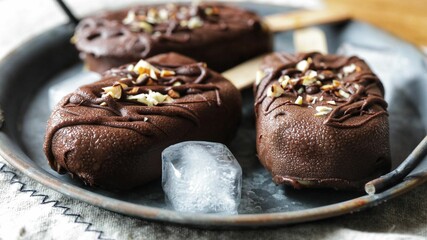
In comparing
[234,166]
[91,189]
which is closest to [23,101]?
[91,189]

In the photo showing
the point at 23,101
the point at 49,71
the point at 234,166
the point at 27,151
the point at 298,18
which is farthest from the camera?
the point at 298,18

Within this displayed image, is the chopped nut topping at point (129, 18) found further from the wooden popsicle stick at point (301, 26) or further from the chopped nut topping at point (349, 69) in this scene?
the chopped nut topping at point (349, 69)

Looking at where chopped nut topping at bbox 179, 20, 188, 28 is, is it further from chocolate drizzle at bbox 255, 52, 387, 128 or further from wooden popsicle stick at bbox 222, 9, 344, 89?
chocolate drizzle at bbox 255, 52, 387, 128

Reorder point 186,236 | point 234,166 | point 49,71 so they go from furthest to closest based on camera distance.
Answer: point 49,71 → point 234,166 → point 186,236

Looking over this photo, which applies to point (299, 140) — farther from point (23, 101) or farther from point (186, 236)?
point (23, 101)

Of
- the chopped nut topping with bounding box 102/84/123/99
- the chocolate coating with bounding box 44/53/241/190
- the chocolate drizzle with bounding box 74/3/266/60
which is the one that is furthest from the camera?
the chocolate drizzle with bounding box 74/3/266/60

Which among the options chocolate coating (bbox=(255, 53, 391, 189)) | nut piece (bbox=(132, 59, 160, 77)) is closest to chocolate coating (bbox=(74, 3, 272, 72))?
nut piece (bbox=(132, 59, 160, 77))

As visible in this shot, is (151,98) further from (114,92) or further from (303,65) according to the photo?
(303,65)
